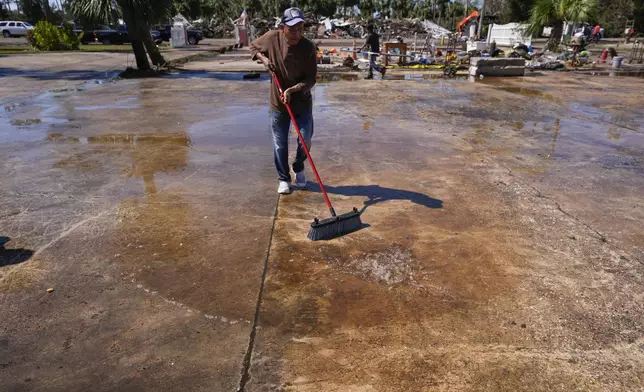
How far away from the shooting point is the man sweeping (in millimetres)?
4266

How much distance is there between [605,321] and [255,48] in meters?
3.74

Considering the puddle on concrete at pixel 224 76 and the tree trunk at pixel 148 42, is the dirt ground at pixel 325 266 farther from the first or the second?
the tree trunk at pixel 148 42

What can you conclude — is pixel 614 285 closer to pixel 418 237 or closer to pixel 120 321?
pixel 418 237

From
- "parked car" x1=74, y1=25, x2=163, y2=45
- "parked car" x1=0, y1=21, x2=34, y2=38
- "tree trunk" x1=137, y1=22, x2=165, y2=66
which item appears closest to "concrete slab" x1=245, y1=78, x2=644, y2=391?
"tree trunk" x1=137, y1=22, x2=165, y2=66

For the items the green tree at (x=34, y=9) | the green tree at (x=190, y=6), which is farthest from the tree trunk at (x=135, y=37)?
the green tree at (x=34, y=9)

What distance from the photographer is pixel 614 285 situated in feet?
10.1

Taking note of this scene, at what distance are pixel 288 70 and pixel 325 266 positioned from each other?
6.72 feet

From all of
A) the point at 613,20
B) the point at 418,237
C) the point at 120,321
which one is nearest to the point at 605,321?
the point at 418,237

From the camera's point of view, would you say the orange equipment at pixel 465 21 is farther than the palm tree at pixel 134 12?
Yes

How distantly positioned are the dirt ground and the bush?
2588 centimetres

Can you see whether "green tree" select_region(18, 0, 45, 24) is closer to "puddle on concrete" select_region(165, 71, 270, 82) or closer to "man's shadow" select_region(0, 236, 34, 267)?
"puddle on concrete" select_region(165, 71, 270, 82)

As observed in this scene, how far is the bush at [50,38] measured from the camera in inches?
1090

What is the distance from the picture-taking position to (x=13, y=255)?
11.5 feet

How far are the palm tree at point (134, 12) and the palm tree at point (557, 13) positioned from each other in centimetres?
1889
